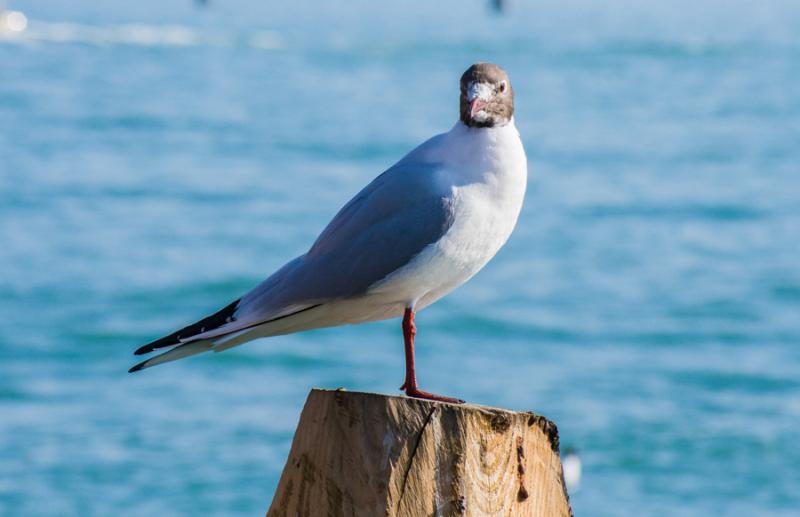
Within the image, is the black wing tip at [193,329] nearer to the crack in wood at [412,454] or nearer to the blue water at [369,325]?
the crack in wood at [412,454]

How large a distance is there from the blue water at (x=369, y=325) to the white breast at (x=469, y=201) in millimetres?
8712

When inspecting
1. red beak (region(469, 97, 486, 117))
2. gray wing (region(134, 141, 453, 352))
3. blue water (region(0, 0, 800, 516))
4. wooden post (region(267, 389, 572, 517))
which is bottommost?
wooden post (region(267, 389, 572, 517))

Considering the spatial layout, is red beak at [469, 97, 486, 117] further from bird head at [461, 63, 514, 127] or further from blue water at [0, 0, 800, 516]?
blue water at [0, 0, 800, 516]

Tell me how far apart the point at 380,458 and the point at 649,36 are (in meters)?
72.6

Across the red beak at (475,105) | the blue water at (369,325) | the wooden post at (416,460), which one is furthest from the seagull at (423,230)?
the blue water at (369,325)

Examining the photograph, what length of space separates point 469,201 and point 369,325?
1549 centimetres

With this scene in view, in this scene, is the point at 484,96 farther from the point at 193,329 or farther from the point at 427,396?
the point at 193,329

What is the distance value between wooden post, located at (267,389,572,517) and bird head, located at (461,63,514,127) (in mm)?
912

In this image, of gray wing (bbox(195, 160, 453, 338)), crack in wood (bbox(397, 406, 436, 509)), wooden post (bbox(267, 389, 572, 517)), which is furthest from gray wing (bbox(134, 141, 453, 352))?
crack in wood (bbox(397, 406, 436, 509))

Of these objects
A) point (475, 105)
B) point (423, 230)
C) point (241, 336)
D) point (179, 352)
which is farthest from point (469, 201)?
point (179, 352)

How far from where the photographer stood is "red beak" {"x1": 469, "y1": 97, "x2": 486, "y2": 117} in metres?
3.96

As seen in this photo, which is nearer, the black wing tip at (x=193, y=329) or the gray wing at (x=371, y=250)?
the black wing tip at (x=193, y=329)

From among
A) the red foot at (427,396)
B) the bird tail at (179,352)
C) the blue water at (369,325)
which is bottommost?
the red foot at (427,396)

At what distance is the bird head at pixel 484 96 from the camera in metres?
3.96
